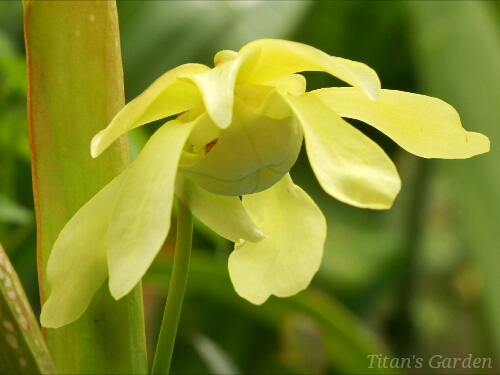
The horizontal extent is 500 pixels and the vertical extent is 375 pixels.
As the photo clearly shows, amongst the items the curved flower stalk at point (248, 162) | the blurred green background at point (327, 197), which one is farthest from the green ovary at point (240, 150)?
the blurred green background at point (327, 197)

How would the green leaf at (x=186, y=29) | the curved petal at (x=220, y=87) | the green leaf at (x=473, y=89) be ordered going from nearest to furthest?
the curved petal at (x=220, y=87), the green leaf at (x=473, y=89), the green leaf at (x=186, y=29)

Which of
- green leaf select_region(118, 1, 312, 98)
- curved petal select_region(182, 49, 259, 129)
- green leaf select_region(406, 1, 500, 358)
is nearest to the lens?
curved petal select_region(182, 49, 259, 129)

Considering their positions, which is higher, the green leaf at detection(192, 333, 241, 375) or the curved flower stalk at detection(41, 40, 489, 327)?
the curved flower stalk at detection(41, 40, 489, 327)

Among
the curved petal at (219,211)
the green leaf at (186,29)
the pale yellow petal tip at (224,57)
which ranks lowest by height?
the green leaf at (186,29)

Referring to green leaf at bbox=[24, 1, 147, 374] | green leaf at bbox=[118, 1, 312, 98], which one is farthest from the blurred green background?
green leaf at bbox=[24, 1, 147, 374]

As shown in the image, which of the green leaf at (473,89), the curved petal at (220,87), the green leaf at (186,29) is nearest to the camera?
the curved petal at (220,87)

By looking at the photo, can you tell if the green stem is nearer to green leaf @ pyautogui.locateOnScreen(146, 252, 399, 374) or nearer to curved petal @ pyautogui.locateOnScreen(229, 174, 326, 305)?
curved petal @ pyautogui.locateOnScreen(229, 174, 326, 305)

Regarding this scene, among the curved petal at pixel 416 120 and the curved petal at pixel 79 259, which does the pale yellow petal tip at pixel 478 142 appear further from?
the curved petal at pixel 79 259
